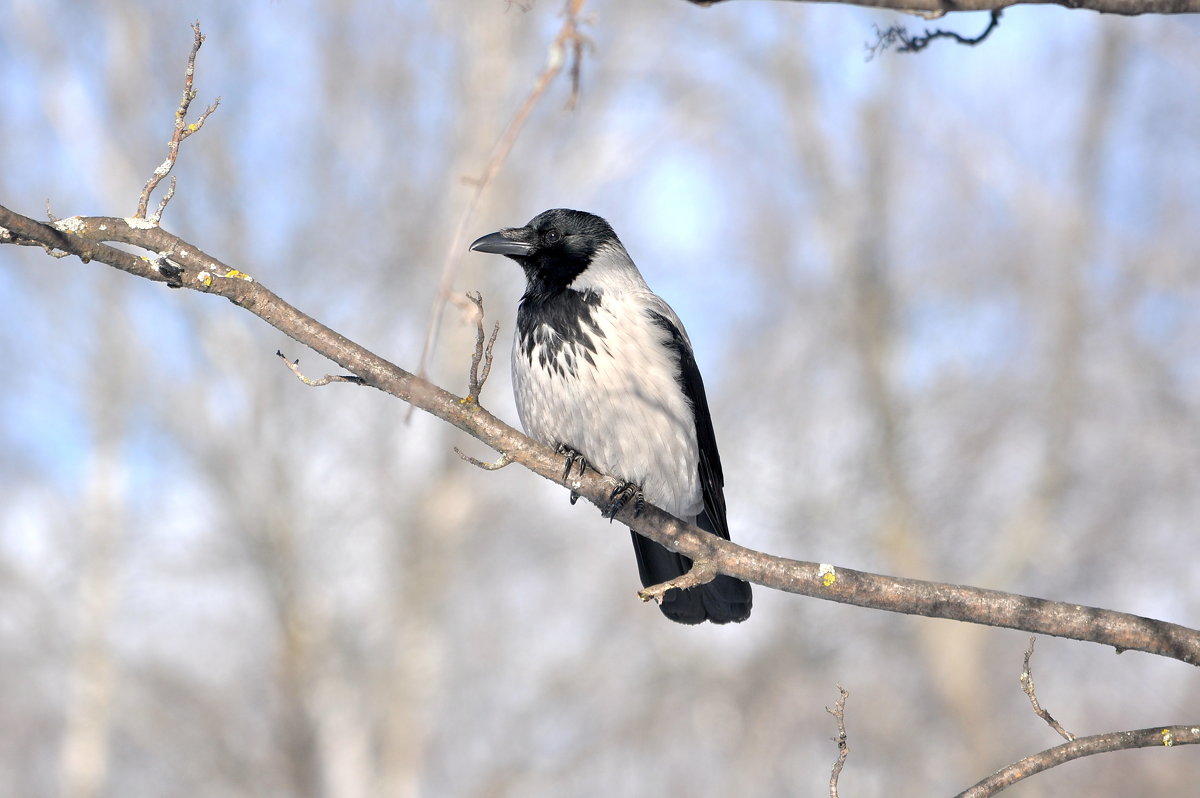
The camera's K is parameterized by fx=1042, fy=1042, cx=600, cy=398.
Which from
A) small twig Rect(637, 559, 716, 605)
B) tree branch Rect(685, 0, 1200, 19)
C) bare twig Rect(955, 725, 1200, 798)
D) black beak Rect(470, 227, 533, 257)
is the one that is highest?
black beak Rect(470, 227, 533, 257)

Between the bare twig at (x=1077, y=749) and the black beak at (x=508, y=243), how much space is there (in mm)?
2860

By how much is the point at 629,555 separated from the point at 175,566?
5.28 meters

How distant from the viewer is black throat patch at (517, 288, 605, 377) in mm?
4012

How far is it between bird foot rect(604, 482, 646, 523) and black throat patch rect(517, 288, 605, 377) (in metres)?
0.55

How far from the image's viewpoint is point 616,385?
3947 millimetres

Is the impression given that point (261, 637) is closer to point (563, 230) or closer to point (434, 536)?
point (434, 536)

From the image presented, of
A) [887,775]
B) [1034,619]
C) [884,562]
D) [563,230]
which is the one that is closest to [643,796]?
[887,775]

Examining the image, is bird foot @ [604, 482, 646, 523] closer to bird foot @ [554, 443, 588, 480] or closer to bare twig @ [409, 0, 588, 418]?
bird foot @ [554, 443, 588, 480]

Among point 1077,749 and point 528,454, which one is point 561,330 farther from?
point 1077,749

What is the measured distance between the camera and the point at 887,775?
13.7 metres

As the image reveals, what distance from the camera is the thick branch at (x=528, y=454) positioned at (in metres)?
2.58

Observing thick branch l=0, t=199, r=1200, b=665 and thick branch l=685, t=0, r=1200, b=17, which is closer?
thick branch l=685, t=0, r=1200, b=17

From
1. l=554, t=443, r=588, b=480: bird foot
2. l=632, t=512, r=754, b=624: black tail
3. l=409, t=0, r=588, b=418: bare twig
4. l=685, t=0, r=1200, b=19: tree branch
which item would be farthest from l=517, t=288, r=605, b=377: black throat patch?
l=409, t=0, r=588, b=418: bare twig

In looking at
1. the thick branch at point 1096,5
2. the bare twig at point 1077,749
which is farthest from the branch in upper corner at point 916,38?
the bare twig at point 1077,749
